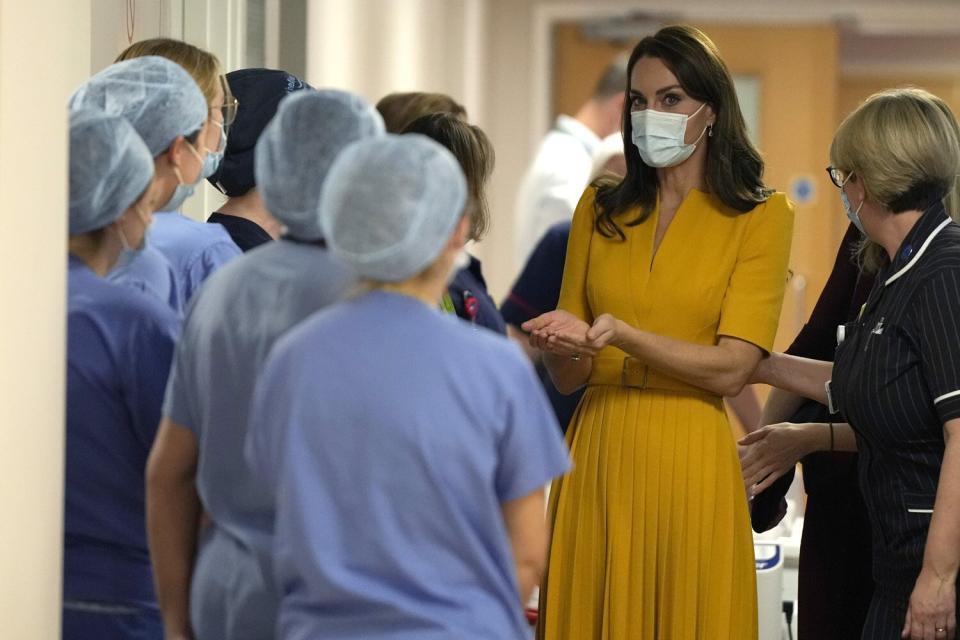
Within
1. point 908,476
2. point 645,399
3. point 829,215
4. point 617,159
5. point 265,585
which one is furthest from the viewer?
point 829,215

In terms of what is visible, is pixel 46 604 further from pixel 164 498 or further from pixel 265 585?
pixel 265 585

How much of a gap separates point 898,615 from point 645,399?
0.54 metres

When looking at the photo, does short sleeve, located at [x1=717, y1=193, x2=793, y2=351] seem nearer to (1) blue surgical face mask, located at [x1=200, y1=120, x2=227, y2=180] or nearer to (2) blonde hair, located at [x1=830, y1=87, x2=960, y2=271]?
(2) blonde hair, located at [x1=830, y1=87, x2=960, y2=271]

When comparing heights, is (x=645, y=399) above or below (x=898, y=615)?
above

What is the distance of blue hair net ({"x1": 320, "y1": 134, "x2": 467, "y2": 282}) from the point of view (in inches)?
54.2

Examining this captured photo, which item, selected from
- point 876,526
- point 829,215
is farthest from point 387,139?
point 829,215

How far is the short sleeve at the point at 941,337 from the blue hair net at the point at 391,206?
911 mm

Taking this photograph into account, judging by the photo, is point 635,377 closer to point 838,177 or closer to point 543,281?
point 838,177

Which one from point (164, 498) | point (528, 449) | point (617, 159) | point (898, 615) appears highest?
point (617, 159)

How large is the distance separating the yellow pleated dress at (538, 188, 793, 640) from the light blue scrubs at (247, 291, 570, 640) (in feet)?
2.83

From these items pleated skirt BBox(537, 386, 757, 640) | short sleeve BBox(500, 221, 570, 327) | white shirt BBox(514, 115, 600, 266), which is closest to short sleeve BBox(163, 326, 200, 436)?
pleated skirt BBox(537, 386, 757, 640)

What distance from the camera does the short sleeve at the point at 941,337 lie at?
1.92 metres

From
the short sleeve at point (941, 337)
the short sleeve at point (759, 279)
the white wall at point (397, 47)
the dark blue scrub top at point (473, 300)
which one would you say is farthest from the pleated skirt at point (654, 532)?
the white wall at point (397, 47)

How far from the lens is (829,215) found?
21.8ft
